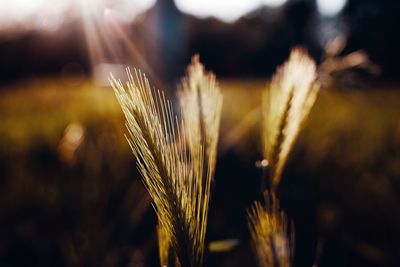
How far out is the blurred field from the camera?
1123mm

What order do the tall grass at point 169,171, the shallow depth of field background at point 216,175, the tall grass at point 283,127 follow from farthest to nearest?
the shallow depth of field background at point 216,175
the tall grass at point 283,127
the tall grass at point 169,171

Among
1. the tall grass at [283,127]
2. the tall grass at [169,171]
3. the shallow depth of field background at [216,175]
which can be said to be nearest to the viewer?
the tall grass at [169,171]

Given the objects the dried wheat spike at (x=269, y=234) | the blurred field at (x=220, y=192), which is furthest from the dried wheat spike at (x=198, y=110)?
the blurred field at (x=220, y=192)

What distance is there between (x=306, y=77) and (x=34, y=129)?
2.23m

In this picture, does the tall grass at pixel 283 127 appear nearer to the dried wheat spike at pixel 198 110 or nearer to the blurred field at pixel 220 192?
the dried wheat spike at pixel 198 110

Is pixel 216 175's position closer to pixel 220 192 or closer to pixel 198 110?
pixel 220 192

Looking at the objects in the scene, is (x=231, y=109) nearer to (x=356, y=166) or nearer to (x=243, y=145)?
(x=243, y=145)

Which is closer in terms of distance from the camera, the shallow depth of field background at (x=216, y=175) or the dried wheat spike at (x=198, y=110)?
the dried wheat spike at (x=198, y=110)

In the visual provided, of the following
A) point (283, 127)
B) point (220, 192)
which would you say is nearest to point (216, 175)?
point (220, 192)

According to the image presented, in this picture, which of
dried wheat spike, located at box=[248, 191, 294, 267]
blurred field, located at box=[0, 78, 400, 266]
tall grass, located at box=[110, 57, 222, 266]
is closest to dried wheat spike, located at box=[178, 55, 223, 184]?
tall grass, located at box=[110, 57, 222, 266]

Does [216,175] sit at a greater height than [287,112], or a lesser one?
lesser

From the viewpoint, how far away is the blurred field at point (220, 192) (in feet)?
3.68

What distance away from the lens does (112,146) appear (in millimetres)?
1781

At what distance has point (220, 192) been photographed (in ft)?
5.00
